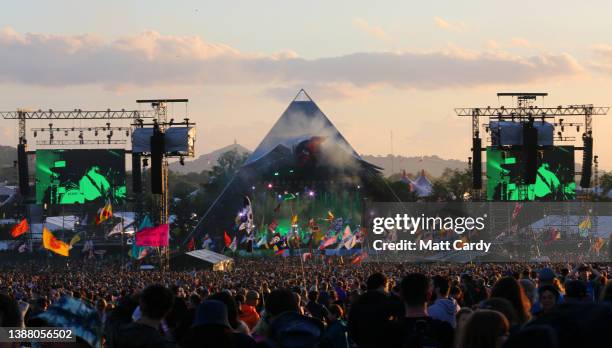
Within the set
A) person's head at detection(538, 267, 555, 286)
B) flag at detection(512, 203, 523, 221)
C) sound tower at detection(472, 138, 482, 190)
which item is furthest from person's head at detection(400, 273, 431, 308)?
flag at detection(512, 203, 523, 221)

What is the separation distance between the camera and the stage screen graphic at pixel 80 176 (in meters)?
57.5

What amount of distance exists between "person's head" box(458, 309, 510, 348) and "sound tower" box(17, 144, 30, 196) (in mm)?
46091

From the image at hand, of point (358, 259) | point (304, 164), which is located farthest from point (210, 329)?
point (304, 164)

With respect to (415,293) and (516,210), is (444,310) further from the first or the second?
(516,210)

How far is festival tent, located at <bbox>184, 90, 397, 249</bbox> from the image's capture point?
74812 mm

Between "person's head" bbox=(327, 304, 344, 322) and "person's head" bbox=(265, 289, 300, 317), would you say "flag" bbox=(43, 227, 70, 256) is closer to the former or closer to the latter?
"person's head" bbox=(327, 304, 344, 322)

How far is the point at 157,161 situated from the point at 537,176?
1941 centimetres

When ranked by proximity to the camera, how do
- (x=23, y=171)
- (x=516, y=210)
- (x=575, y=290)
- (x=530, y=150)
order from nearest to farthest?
(x=575, y=290)
(x=530, y=150)
(x=23, y=171)
(x=516, y=210)

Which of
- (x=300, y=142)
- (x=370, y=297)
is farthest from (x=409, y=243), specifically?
(x=370, y=297)

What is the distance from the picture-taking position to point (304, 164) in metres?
76.0

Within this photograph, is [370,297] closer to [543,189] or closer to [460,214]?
[543,189]

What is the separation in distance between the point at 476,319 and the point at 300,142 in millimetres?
72219

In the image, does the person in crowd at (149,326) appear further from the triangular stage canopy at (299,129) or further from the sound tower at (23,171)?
the triangular stage canopy at (299,129)

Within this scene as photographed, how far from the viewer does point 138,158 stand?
162 feet
